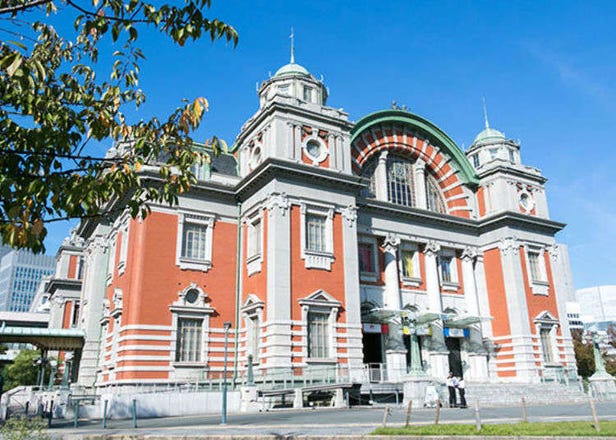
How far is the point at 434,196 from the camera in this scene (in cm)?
3684

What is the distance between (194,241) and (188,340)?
16.7ft

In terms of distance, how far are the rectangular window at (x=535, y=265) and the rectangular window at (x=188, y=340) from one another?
2103 centimetres

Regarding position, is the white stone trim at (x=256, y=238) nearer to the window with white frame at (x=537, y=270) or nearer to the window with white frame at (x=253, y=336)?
the window with white frame at (x=253, y=336)

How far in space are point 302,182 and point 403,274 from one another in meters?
8.93

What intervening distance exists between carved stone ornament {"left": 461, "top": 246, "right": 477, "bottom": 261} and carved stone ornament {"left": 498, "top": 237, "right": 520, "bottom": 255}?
168cm

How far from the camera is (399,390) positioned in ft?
84.2

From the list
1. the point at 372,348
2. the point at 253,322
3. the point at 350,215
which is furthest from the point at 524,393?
the point at 253,322

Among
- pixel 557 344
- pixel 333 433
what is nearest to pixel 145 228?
pixel 333 433

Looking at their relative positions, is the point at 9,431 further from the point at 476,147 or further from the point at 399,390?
the point at 476,147

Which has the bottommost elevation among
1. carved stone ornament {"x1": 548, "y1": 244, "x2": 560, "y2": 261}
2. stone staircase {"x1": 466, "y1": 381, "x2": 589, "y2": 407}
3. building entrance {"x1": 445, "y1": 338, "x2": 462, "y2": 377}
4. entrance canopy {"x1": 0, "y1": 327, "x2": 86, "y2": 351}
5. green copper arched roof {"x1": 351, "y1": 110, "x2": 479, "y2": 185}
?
stone staircase {"x1": 466, "y1": 381, "x2": 589, "y2": 407}

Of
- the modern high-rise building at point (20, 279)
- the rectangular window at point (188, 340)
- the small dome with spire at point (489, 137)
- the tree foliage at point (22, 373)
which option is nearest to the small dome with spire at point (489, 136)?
the small dome with spire at point (489, 137)

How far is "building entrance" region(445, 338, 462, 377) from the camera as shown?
110ft

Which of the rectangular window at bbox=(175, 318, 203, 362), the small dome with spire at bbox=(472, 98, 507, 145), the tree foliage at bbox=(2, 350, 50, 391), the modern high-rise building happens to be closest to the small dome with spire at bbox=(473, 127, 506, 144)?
the small dome with spire at bbox=(472, 98, 507, 145)

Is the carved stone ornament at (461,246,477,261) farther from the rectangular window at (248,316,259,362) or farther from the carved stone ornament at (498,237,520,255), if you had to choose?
the rectangular window at (248,316,259,362)
